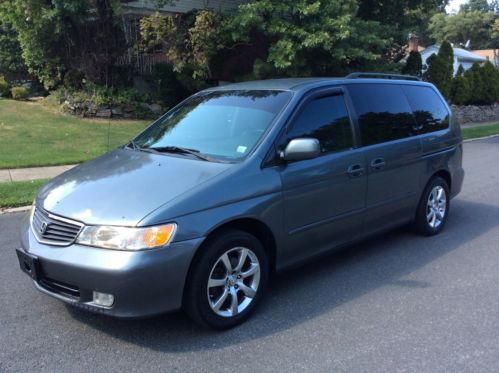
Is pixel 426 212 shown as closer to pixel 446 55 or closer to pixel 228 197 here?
pixel 228 197

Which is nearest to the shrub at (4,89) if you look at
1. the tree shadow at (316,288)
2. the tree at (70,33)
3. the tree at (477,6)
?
the tree at (70,33)

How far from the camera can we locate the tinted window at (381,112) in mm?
5008

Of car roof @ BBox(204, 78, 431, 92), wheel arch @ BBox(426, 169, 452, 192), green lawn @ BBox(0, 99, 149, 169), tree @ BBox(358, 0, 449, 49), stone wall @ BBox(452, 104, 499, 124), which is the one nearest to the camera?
car roof @ BBox(204, 78, 431, 92)

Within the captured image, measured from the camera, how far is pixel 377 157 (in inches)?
197

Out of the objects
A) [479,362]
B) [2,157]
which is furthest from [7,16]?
[479,362]

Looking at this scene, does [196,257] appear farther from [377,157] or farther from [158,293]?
[377,157]

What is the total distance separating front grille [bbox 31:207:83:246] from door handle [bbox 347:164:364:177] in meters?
2.39

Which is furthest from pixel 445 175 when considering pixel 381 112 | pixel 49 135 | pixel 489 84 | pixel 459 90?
pixel 489 84

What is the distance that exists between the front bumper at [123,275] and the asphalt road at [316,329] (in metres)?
0.33

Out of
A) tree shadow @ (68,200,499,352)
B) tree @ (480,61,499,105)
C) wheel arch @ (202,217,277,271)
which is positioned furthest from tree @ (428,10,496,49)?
wheel arch @ (202,217,277,271)

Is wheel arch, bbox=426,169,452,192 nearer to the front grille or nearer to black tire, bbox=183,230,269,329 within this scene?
black tire, bbox=183,230,269,329

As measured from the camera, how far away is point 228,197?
12.2 ft

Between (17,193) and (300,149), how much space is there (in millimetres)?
5316

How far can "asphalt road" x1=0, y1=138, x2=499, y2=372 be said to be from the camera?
11.0 ft
